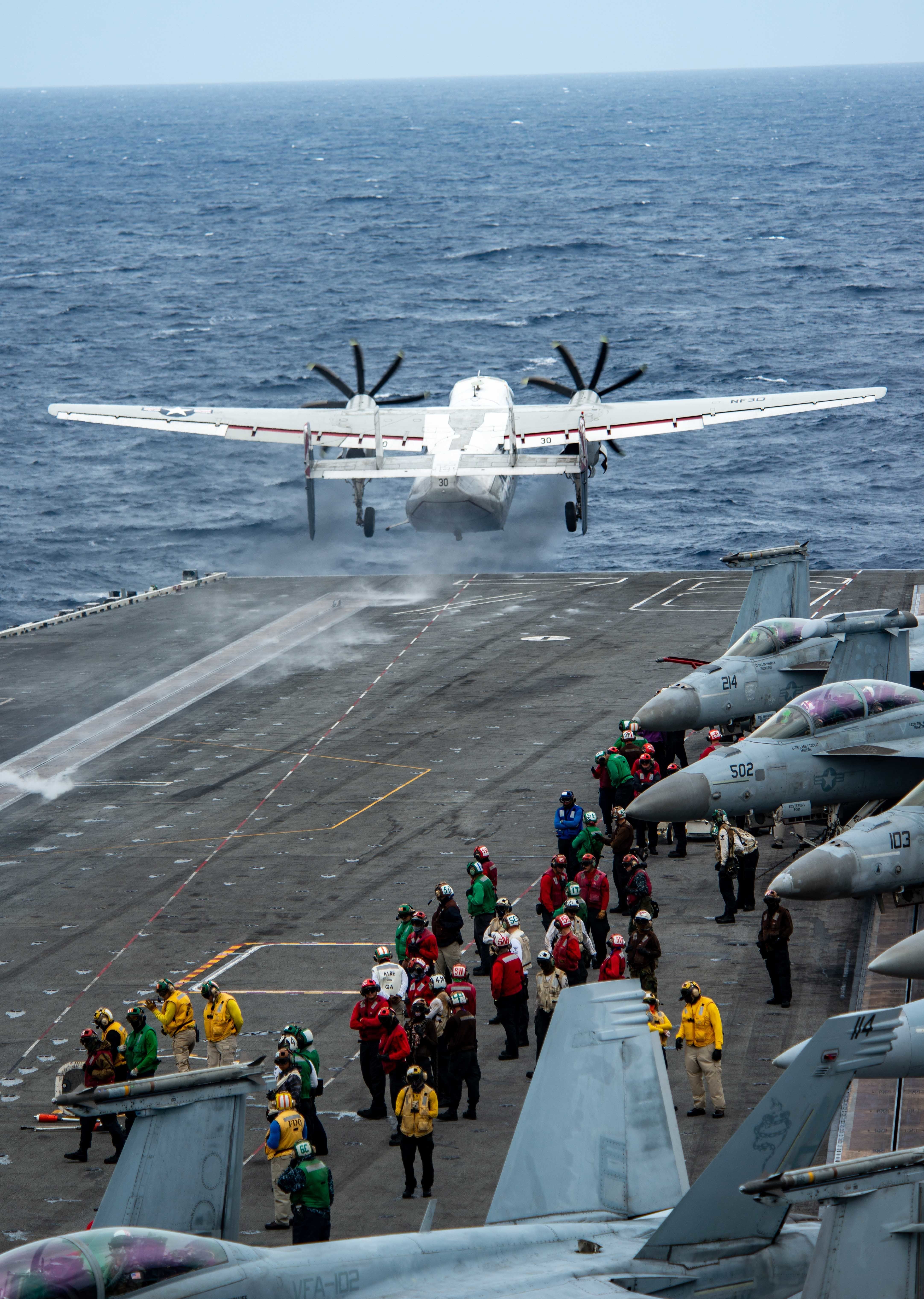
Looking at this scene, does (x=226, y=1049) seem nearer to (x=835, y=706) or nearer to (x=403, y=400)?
(x=835, y=706)

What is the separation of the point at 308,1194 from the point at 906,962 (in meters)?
7.48

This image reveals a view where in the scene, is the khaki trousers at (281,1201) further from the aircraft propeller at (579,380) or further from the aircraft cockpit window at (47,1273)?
the aircraft propeller at (579,380)

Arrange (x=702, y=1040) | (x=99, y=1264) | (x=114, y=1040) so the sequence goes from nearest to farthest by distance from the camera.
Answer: (x=99, y=1264), (x=702, y=1040), (x=114, y=1040)

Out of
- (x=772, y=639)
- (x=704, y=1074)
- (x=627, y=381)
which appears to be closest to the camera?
(x=704, y=1074)

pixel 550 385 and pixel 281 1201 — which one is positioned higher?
pixel 550 385

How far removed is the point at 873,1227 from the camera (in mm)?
11469

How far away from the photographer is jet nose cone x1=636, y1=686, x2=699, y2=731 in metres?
30.5

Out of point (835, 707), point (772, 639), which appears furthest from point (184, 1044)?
Answer: point (772, 639)

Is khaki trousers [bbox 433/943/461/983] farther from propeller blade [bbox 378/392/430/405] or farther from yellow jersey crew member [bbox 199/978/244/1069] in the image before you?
propeller blade [bbox 378/392/430/405]

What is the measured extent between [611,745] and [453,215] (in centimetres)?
15950

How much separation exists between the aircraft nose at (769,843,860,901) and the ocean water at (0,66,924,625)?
133 feet

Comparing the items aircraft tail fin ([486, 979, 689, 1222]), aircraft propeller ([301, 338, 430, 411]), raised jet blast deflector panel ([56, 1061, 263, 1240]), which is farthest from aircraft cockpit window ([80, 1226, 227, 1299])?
aircraft propeller ([301, 338, 430, 411])

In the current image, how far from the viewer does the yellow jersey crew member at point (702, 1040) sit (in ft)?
62.2

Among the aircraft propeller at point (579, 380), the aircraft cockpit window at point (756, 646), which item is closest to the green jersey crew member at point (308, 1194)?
the aircraft cockpit window at point (756, 646)
